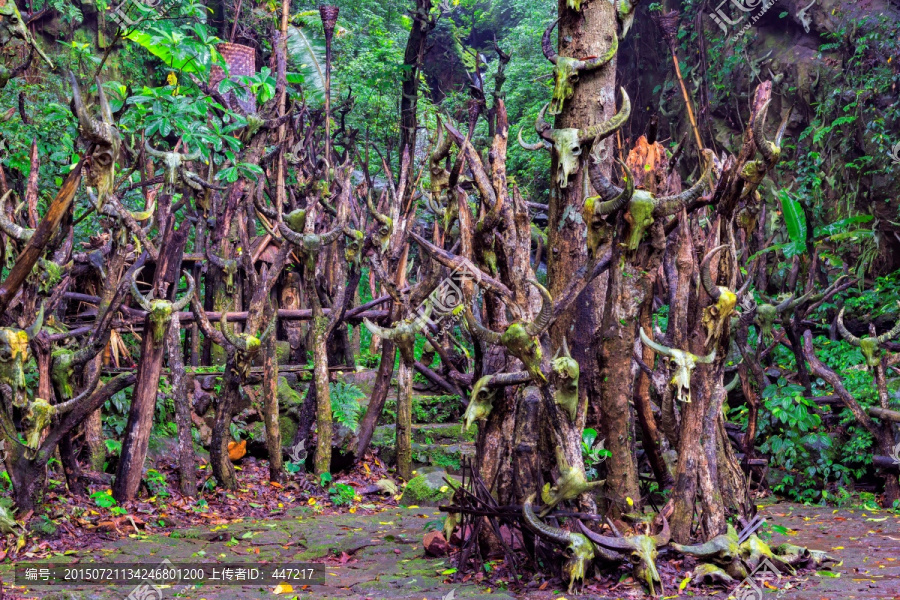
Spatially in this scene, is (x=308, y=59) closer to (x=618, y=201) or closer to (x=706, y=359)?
(x=618, y=201)

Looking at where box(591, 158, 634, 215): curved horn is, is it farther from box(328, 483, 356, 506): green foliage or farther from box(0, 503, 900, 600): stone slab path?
box(328, 483, 356, 506): green foliage

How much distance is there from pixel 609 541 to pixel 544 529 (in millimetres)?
414

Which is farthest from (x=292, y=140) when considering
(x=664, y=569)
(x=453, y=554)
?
(x=664, y=569)

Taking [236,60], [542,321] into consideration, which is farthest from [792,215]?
[236,60]

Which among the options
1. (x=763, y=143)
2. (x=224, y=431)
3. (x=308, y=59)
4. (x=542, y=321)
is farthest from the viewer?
(x=308, y=59)

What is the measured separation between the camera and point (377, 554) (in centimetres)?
→ 648

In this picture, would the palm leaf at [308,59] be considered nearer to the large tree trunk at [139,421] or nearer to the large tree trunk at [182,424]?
the large tree trunk at [182,424]

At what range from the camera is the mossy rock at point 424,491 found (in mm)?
8727

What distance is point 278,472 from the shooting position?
8914 mm

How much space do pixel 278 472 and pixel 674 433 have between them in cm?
493

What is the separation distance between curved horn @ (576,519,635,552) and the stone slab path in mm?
247

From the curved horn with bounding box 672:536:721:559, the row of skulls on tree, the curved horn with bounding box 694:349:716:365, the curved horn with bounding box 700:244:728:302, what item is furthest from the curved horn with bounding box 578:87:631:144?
the curved horn with bounding box 672:536:721:559

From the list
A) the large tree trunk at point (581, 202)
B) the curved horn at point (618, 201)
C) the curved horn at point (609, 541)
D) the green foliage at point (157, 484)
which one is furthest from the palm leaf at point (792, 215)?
the green foliage at point (157, 484)

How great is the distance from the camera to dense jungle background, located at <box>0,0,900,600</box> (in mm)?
5133
